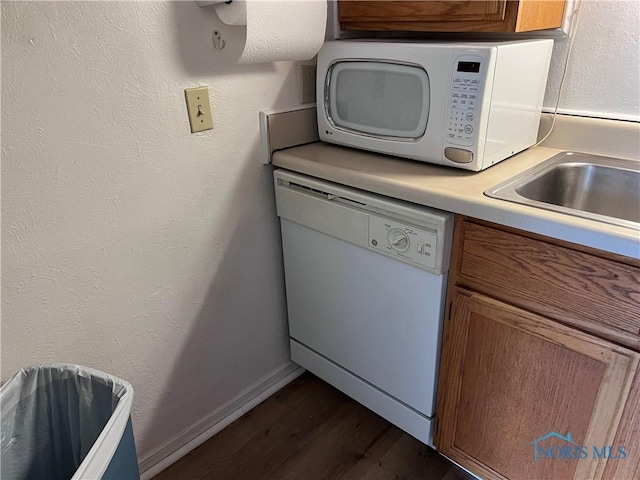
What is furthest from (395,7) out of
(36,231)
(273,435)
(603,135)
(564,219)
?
(273,435)

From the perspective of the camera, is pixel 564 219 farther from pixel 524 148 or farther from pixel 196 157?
pixel 196 157

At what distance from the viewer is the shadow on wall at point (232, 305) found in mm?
1435

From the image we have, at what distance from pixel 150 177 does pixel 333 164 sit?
1.63ft

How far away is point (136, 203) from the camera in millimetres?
1219

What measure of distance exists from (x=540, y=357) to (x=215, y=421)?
1088 millimetres

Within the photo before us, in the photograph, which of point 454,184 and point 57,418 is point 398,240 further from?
point 57,418

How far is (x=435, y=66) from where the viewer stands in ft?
3.91

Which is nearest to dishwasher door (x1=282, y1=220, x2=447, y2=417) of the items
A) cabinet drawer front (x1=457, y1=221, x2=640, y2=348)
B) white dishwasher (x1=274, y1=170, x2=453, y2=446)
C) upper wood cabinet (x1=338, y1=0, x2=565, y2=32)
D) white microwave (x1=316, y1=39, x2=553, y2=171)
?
white dishwasher (x1=274, y1=170, x2=453, y2=446)

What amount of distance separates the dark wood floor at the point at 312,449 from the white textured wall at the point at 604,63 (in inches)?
46.1

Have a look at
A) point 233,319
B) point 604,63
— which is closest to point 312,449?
point 233,319

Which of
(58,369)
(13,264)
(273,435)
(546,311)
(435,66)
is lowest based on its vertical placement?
(273,435)
